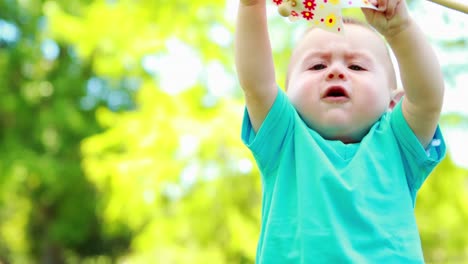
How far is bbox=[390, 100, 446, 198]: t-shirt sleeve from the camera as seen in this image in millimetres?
1491

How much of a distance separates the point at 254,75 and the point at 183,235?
18.2 feet

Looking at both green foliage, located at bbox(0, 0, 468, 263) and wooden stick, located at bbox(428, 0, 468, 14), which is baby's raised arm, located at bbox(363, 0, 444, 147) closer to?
wooden stick, located at bbox(428, 0, 468, 14)

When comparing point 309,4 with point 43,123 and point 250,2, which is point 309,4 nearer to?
point 250,2

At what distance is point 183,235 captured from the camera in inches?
270

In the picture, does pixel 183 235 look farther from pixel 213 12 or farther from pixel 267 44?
pixel 267 44

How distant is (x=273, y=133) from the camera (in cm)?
151

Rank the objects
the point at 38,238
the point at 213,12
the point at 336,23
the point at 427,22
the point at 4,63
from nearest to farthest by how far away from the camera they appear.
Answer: the point at 336,23 → the point at 427,22 → the point at 213,12 → the point at 4,63 → the point at 38,238

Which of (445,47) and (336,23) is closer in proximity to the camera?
(336,23)

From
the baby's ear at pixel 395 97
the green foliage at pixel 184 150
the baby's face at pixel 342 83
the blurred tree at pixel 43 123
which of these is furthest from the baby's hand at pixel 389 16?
the blurred tree at pixel 43 123

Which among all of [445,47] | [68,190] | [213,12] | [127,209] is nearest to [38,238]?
[68,190]

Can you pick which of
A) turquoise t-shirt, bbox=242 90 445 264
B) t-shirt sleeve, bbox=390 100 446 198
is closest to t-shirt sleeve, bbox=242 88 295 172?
turquoise t-shirt, bbox=242 90 445 264

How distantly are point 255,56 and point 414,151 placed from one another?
395mm

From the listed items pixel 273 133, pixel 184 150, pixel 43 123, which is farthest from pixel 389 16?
pixel 43 123

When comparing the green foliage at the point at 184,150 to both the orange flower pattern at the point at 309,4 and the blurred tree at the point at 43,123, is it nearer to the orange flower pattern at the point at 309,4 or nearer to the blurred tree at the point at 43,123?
the blurred tree at the point at 43,123
